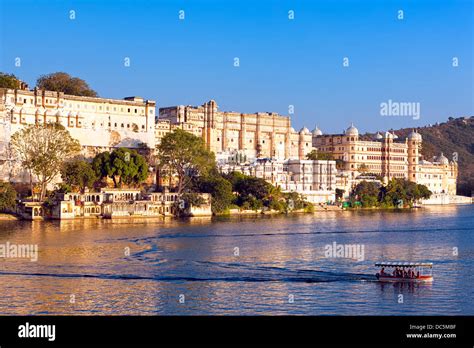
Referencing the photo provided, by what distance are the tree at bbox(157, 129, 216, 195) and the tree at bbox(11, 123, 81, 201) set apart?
24.5 ft

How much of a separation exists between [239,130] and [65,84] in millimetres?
19379

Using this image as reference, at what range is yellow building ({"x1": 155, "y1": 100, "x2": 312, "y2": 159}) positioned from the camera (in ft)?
246

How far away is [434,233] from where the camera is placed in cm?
4153

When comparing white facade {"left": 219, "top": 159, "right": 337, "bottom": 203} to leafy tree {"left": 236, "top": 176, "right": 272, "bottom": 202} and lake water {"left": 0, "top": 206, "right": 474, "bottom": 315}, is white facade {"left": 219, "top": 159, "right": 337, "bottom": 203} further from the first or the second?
lake water {"left": 0, "top": 206, "right": 474, "bottom": 315}

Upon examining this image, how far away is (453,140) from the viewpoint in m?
154

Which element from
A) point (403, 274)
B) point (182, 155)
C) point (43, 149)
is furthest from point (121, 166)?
point (403, 274)

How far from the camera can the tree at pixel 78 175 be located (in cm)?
5238

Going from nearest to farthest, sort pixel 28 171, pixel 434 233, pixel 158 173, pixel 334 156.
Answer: pixel 434 233 → pixel 28 171 → pixel 158 173 → pixel 334 156

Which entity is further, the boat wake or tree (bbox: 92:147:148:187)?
tree (bbox: 92:147:148:187)

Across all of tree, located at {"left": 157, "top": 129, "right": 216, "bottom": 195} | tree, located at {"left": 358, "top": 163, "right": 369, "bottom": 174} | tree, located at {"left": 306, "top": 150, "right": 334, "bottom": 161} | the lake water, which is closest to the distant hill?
tree, located at {"left": 358, "top": 163, "right": 369, "bottom": 174}

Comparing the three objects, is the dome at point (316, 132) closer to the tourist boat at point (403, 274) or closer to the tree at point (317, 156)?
the tree at point (317, 156)
